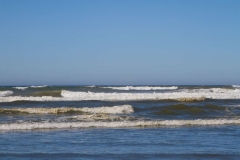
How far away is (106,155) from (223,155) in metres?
3.45

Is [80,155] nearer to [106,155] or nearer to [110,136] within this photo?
[106,155]

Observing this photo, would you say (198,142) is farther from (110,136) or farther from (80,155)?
(80,155)

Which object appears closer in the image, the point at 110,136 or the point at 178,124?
the point at 110,136

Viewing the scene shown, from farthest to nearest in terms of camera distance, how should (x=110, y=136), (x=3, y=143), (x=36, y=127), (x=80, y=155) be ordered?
(x=36, y=127), (x=110, y=136), (x=3, y=143), (x=80, y=155)

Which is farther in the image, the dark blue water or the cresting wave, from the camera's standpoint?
the cresting wave

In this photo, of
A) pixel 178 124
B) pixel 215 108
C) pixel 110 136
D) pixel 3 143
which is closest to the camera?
pixel 3 143

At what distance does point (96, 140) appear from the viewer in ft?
41.4

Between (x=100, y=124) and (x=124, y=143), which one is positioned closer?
(x=124, y=143)

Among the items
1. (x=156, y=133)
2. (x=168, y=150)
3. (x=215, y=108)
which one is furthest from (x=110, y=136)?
(x=215, y=108)

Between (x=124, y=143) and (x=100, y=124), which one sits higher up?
(x=100, y=124)

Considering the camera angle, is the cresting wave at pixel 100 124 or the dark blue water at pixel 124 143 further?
the cresting wave at pixel 100 124

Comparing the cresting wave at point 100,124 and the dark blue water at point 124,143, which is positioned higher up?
the cresting wave at point 100,124

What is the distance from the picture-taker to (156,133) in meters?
14.3

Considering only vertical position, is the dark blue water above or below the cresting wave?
below
